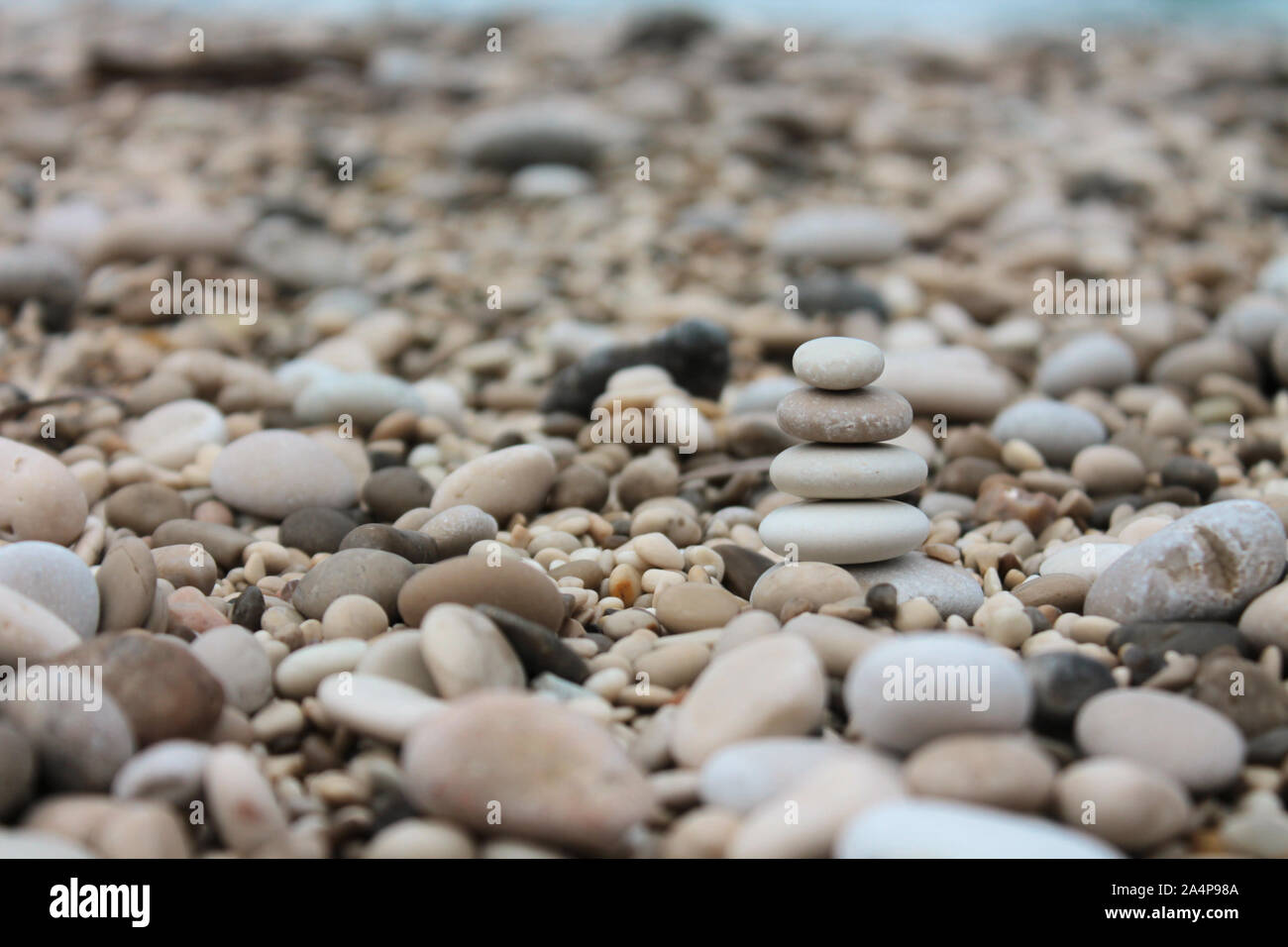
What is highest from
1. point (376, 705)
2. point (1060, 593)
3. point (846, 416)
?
point (846, 416)

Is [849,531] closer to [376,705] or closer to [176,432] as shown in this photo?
[376,705]

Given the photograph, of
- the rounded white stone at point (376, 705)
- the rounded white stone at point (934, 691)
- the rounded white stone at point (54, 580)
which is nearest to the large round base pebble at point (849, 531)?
the rounded white stone at point (934, 691)

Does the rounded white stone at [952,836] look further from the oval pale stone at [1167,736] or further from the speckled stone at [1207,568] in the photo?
the speckled stone at [1207,568]

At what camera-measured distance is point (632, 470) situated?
3.78 m

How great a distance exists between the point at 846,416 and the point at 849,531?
0.31 meters

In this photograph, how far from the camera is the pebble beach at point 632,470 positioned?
2.04m

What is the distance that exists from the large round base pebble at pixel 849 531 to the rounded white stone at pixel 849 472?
0.04 meters

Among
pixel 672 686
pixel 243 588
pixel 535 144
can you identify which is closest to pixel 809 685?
pixel 672 686

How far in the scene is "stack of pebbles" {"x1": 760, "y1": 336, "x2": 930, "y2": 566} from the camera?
2957 mm

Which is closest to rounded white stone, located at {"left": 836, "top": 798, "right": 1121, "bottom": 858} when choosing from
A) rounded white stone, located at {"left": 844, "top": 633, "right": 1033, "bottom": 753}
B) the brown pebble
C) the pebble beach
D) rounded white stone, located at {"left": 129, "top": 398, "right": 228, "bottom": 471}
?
the pebble beach

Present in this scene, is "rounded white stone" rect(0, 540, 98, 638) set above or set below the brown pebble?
above

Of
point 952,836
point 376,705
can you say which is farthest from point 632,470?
point 952,836

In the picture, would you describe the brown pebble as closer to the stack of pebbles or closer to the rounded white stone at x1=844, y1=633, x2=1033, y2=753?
the stack of pebbles
